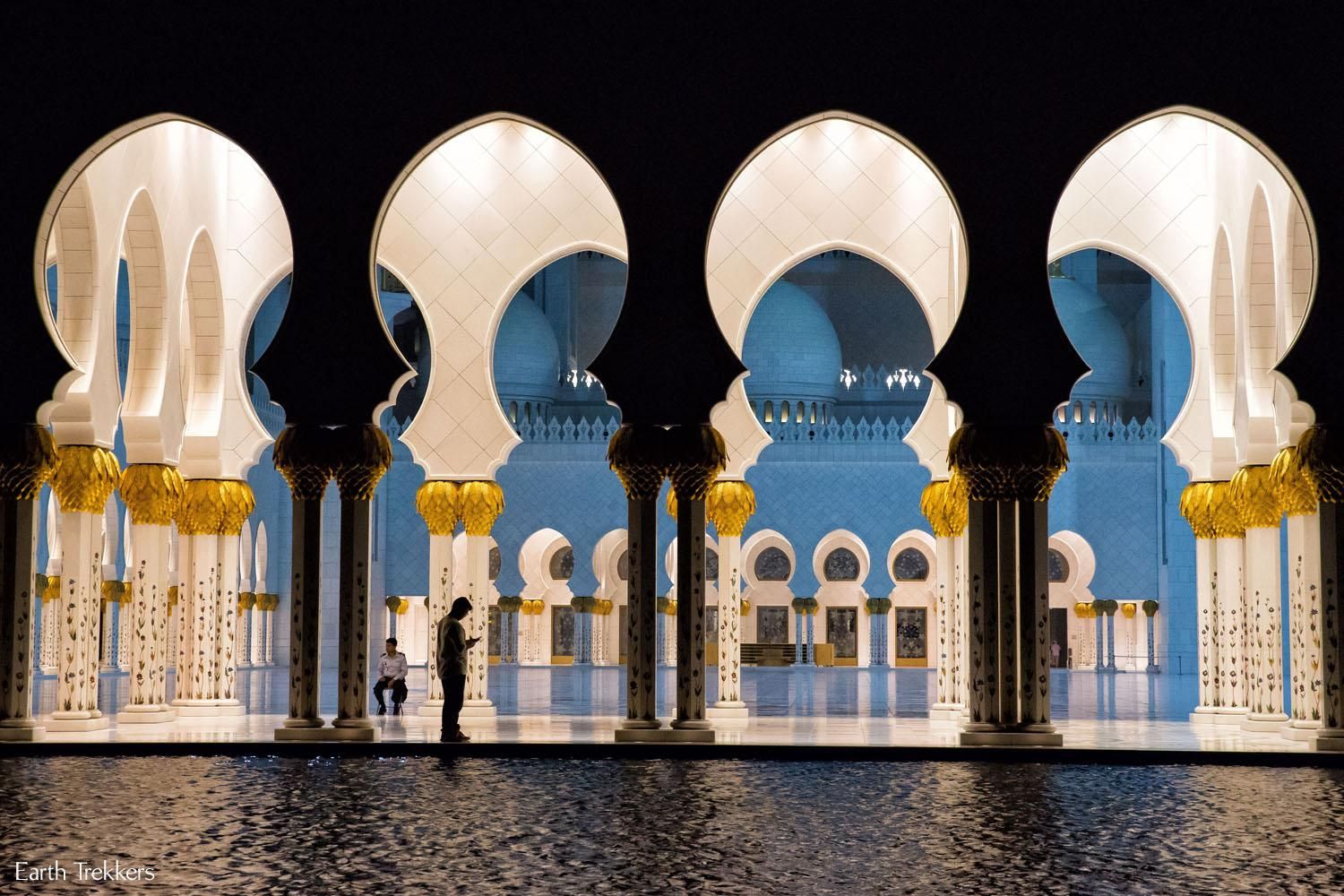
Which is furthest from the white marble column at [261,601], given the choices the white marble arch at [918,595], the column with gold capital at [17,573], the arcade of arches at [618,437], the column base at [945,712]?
the column with gold capital at [17,573]

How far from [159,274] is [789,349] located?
1776 centimetres

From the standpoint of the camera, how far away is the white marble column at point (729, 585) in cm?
1062

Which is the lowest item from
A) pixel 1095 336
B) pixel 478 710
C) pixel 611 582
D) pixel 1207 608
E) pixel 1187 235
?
pixel 478 710

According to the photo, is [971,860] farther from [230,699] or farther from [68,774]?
[230,699]

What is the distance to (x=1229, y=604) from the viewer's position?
10.0 m

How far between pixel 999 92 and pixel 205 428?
5.54m

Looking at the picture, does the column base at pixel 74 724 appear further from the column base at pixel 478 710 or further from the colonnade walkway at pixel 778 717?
the column base at pixel 478 710

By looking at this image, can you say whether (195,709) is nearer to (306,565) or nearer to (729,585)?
(306,565)

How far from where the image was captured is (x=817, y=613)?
26.3 metres

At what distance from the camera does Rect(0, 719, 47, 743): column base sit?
25.6 feet

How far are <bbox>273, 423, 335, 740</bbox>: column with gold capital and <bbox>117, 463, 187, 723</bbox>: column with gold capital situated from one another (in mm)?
1861

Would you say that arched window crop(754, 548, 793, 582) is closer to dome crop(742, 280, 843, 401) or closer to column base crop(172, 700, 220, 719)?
dome crop(742, 280, 843, 401)

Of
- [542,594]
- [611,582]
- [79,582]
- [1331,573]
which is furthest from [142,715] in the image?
[611,582]

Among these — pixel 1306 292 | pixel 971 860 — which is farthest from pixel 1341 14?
pixel 971 860
